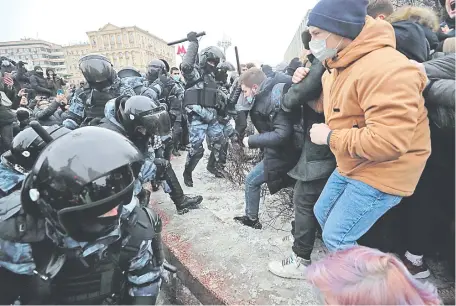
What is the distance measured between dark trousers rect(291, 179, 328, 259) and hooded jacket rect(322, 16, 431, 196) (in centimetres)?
49

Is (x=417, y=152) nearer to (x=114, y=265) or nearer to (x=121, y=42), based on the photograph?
(x=114, y=265)

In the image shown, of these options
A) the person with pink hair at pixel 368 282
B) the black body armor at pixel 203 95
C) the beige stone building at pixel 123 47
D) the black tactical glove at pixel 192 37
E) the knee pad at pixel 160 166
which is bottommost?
the beige stone building at pixel 123 47

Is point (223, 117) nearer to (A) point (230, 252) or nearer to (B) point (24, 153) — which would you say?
(A) point (230, 252)

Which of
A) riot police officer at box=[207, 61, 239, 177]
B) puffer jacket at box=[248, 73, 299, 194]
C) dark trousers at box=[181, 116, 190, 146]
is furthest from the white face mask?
dark trousers at box=[181, 116, 190, 146]

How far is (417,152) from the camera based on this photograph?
5.21 feet

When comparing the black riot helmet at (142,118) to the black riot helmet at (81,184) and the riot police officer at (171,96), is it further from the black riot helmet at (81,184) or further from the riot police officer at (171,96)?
the riot police officer at (171,96)

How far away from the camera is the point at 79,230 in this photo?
144 centimetres

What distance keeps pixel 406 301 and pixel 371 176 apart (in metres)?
0.84

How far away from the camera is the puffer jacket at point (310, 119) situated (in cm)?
203

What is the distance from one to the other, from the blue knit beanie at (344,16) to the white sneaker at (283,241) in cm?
173

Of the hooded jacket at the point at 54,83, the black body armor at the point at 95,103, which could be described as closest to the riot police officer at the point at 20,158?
the black body armor at the point at 95,103

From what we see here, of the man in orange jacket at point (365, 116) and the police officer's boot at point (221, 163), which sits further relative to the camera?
the police officer's boot at point (221, 163)

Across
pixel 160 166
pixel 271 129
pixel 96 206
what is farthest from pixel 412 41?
pixel 160 166

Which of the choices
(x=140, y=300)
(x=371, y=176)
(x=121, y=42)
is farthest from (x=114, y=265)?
(x=121, y=42)
